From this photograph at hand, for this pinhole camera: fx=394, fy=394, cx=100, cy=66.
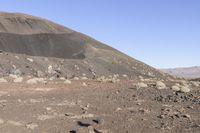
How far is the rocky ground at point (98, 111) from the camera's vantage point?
527 inches

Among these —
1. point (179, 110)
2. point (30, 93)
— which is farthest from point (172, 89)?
point (30, 93)

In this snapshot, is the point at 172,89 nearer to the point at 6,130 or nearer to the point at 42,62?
the point at 6,130

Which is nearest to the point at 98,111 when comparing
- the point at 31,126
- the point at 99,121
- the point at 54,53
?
the point at 99,121

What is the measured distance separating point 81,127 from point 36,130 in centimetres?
151

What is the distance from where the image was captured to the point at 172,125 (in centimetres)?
1359

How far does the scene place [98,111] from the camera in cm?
1605

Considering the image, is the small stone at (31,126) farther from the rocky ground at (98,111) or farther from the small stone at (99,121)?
the small stone at (99,121)

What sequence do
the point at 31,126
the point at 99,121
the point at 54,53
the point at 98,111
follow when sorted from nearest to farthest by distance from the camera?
the point at 31,126, the point at 99,121, the point at 98,111, the point at 54,53

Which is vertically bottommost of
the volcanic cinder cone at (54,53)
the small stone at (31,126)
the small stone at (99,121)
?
the small stone at (31,126)

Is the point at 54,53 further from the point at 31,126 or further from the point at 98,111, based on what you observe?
the point at 31,126

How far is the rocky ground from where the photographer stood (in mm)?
13391

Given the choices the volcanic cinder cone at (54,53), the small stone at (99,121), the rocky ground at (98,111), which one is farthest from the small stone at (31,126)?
the volcanic cinder cone at (54,53)

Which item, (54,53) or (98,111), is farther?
(54,53)

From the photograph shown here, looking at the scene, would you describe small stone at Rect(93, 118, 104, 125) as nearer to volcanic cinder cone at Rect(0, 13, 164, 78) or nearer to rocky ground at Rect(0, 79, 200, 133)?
rocky ground at Rect(0, 79, 200, 133)
